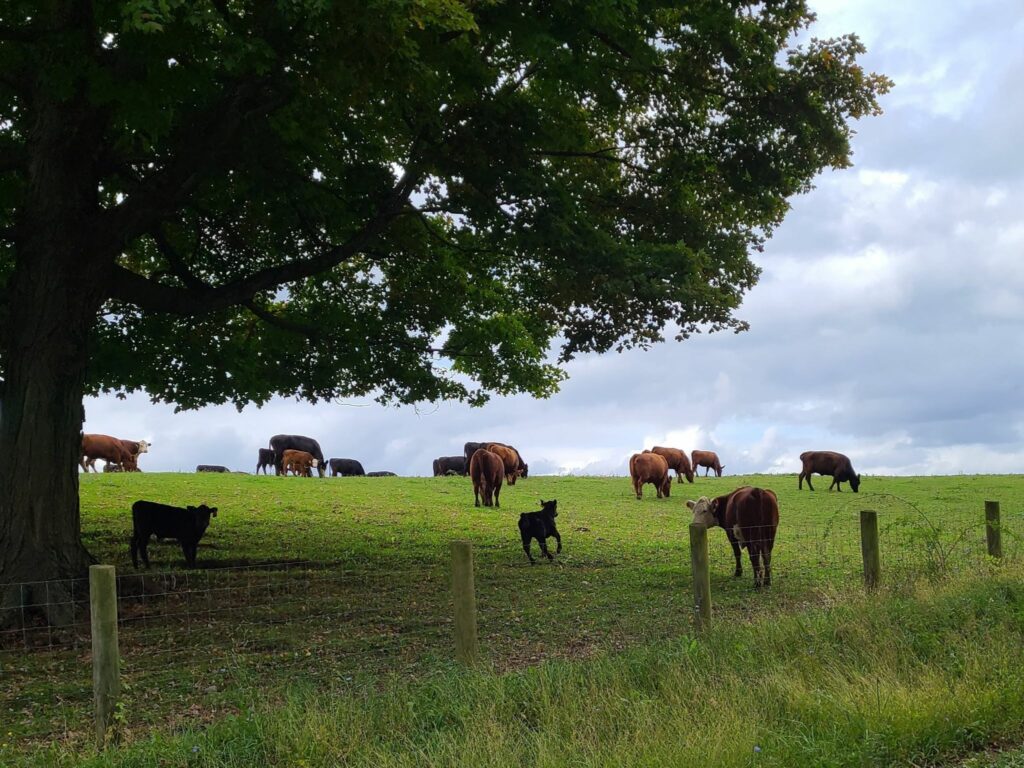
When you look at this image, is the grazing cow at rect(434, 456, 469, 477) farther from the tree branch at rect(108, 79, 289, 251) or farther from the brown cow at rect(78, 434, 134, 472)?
the tree branch at rect(108, 79, 289, 251)

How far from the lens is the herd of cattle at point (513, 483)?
598 inches

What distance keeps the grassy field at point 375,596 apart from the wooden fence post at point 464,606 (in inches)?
16.1

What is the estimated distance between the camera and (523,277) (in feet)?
59.9

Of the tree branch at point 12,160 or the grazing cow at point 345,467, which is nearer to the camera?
the tree branch at point 12,160

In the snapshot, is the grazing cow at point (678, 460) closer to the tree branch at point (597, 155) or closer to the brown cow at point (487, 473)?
the brown cow at point (487, 473)

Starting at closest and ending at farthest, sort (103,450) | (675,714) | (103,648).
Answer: (675,714) < (103,648) < (103,450)

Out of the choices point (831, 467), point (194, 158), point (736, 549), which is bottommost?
point (736, 549)

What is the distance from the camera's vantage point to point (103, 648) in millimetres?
7453

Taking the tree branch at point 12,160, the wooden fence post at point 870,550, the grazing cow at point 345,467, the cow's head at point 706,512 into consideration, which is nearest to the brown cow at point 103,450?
the grazing cow at point 345,467

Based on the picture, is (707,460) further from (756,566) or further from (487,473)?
(756,566)

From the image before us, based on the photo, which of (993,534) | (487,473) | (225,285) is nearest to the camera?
(993,534)

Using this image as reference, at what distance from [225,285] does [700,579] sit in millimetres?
9212

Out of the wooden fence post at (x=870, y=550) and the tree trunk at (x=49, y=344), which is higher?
the tree trunk at (x=49, y=344)

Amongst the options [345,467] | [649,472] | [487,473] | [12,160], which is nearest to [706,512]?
[12,160]
